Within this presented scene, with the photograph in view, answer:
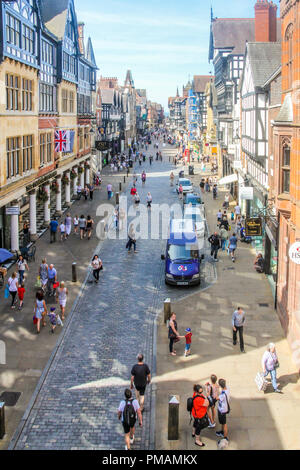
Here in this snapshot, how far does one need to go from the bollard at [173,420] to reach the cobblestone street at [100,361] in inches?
18.6

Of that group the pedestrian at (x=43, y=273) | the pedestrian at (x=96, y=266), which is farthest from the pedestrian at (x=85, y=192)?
the pedestrian at (x=43, y=273)

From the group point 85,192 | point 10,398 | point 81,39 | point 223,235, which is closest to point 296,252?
point 10,398

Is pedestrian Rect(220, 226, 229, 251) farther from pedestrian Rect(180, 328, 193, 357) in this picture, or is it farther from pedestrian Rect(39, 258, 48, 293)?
pedestrian Rect(180, 328, 193, 357)

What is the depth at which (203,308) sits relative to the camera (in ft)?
64.0

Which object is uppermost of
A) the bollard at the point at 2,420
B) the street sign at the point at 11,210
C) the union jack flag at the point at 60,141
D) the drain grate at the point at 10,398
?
the union jack flag at the point at 60,141

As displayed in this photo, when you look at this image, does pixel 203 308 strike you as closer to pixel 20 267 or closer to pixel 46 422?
pixel 20 267

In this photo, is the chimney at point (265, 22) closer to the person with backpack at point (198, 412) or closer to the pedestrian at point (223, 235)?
the pedestrian at point (223, 235)

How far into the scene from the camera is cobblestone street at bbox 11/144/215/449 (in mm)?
11484

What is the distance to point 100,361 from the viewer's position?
1507cm

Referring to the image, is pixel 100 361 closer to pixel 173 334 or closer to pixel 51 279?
pixel 173 334

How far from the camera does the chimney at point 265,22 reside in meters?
33.5

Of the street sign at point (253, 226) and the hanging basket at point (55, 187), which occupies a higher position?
the hanging basket at point (55, 187)

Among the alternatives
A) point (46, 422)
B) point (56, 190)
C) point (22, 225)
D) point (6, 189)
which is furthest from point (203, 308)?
point (56, 190)

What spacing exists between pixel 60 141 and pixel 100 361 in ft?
64.3
